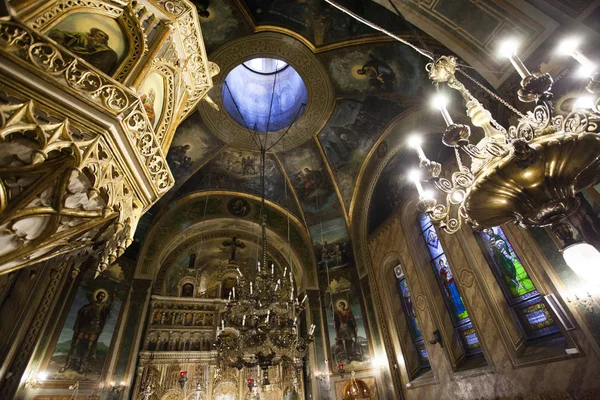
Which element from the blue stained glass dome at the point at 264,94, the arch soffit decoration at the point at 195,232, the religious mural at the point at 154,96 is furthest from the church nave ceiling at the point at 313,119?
the religious mural at the point at 154,96

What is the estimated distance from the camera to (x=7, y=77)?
5.18 feet

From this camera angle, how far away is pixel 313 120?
9641mm

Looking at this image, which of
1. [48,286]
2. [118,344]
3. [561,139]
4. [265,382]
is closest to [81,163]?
[561,139]

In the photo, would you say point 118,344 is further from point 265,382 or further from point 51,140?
point 51,140

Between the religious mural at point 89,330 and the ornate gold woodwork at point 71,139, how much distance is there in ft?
21.5

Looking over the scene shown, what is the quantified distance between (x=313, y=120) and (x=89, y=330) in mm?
9354

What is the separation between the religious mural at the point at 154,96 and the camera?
8.43 feet

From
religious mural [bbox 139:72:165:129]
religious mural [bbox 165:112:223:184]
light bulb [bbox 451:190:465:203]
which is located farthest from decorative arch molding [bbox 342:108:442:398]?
religious mural [bbox 139:72:165:129]

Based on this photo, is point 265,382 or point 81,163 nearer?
point 81,163

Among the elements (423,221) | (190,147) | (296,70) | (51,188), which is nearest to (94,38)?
(51,188)

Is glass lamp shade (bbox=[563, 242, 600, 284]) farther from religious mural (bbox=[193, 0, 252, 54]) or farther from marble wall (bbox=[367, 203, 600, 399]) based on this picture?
religious mural (bbox=[193, 0, 252, 54])

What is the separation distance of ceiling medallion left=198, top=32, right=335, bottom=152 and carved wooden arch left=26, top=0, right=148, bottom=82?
6.01 metres

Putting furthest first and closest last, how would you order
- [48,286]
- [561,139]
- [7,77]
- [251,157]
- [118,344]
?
[251,157]
[118,344]
[48,286]
[561,139]
[7,77]

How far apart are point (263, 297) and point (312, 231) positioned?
5.87 m
